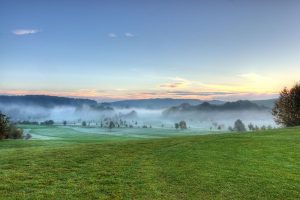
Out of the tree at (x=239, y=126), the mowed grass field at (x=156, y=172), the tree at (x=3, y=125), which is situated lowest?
the tree at (x=239, y=126)

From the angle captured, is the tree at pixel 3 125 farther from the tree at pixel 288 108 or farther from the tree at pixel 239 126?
the tree at pixel 239 126

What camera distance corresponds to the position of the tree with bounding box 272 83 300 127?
90.2 metres

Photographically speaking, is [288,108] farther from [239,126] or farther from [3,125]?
[239,126]

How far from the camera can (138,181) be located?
2103 cm

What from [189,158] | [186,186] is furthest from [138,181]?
[189,158]

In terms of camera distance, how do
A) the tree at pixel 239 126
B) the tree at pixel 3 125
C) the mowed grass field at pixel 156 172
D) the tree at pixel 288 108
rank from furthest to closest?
the tree at pixel 239 126, the tree at pixel 288 108, the tree at pixel 3 125, the mowed grass field at pixel 156 172

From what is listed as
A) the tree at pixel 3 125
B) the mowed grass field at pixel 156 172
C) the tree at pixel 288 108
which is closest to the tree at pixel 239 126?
the tree at pixel 288 108

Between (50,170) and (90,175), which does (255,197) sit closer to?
(90,175)

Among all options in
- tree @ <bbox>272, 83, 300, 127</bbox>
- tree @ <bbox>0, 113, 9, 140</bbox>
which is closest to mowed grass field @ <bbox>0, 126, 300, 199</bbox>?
tree @ <bbox>0, 113, 9, 140</bbox>

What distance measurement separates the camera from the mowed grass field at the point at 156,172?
19266mm

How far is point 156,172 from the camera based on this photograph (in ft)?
76.2

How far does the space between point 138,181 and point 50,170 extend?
6.03 meters

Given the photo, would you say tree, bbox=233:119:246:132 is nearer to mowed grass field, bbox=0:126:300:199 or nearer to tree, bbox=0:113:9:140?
tree, bbox=0:113:9:140

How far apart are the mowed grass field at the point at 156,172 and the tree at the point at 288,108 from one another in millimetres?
61044
